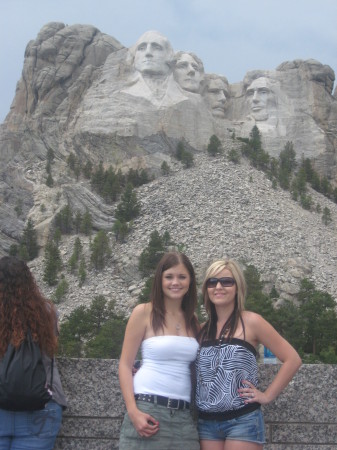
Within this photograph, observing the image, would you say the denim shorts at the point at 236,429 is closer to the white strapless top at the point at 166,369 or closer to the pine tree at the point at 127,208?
the white strapless top at the point at 166,369

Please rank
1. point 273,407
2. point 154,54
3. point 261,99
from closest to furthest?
point 273,407
point 154,54
point 261,99

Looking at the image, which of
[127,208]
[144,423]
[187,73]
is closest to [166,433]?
[144,423]

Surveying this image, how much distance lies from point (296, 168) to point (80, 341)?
21.7 metres

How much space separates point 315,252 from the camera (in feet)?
116

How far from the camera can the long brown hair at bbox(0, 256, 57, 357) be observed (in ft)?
16.1

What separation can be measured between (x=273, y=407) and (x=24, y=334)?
1.89 m

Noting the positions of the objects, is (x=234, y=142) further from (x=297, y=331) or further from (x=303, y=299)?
(x=297, y=331)

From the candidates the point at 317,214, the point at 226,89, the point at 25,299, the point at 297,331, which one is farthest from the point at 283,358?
the point at 226,89

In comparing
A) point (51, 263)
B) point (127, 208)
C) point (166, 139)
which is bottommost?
point (51, 263)

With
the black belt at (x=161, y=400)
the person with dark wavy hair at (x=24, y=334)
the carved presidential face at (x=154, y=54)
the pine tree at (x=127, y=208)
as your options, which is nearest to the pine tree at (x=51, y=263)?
the pine tree at (x=127, y=208)

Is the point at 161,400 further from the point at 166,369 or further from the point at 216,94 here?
the point at 216,94

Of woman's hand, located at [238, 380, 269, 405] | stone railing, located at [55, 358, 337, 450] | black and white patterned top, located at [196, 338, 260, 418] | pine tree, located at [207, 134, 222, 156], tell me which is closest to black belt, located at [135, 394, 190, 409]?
black and white patterned top, located at [196, 338, 260, 418]

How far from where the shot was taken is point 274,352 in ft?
15.9

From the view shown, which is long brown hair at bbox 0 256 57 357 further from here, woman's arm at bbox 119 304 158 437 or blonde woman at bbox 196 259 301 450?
blonde woman at bbox 196 259 301 450
